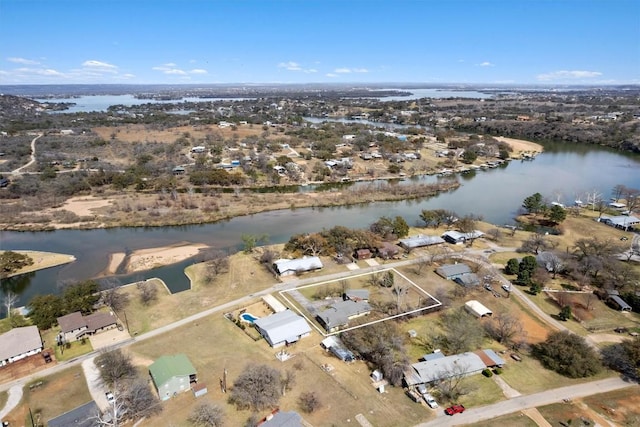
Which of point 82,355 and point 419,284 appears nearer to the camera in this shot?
point 82,355

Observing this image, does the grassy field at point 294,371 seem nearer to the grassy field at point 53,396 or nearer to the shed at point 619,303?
the grassy field at point 53,396

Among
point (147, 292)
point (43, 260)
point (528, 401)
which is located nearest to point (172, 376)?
point (147, 292)

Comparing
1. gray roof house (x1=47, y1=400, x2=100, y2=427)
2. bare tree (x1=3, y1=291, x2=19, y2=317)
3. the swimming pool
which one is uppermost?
gray roof house (x1=47, y1=400, x2=100, y2=427)

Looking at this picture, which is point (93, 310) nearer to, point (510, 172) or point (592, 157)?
point (510, 172)

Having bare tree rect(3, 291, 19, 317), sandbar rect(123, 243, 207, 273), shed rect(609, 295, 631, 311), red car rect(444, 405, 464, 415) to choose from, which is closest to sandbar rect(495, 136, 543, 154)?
shed rect(609, 295, 631, 311)

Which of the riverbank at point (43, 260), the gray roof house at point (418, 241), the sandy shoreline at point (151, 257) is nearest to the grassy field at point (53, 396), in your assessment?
the sandy shoreline at point (151, 257)

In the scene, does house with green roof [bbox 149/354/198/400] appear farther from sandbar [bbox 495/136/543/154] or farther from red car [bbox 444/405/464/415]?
sandbar [bbox 495/136/543/154]

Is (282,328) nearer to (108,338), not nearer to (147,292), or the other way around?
(108,338)

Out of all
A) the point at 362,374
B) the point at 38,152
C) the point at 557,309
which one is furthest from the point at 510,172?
the point at 38,152
